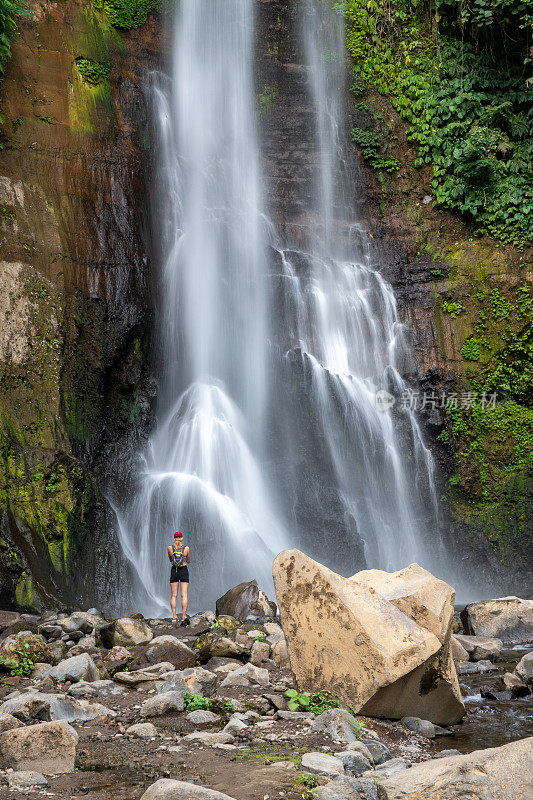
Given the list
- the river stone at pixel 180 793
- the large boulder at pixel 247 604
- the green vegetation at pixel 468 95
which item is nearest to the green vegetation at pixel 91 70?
the green vegetation at pixel 468 95

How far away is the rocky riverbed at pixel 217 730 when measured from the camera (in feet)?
9.68

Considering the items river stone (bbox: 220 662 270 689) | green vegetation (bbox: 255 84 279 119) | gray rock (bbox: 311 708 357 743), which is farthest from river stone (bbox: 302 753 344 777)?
green vegetation (bbox: 255 84 279 119)

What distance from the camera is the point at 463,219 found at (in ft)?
55.8

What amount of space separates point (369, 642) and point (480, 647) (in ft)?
10.0

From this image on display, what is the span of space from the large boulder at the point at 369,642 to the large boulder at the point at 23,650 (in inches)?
87.3

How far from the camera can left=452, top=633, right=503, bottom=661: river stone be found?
6.73m

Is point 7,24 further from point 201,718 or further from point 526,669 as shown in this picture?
point 526,669

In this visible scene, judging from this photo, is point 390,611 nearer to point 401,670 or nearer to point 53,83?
point 401,670

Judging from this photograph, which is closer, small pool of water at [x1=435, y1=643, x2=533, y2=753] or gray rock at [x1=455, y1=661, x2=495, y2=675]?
small pool of water at [x1=435, y1=643, x2=533, y2=753]

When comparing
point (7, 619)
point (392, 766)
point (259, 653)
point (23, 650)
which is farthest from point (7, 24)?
point (392, 766)

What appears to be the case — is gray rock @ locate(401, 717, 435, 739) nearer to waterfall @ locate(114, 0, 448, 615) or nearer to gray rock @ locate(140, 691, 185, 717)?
gray rock @ locate(140, 691, 185, 717)

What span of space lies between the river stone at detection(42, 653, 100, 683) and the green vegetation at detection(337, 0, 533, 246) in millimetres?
14238

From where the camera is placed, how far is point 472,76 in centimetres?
1703

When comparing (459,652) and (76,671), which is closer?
(76,671)
